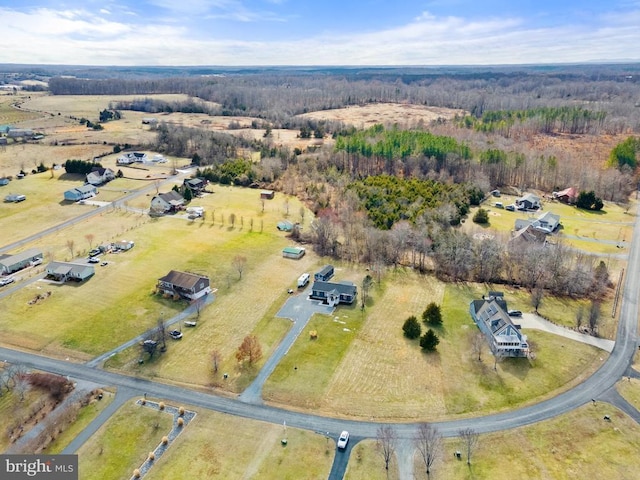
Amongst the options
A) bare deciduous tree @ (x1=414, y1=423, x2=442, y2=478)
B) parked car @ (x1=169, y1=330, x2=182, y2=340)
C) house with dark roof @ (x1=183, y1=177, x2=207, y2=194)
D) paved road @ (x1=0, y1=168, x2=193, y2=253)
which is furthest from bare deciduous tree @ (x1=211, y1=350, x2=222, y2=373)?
house with dark roof @ (x1=183, y1=177, x2=207, y2=194)

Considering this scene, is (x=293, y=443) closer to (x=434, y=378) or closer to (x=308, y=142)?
(x=434, y=378)

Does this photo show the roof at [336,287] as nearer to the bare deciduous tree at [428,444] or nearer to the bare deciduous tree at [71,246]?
the bare deciduous tree at [428,444]

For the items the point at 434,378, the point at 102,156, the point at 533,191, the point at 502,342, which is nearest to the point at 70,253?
the point at 434,378

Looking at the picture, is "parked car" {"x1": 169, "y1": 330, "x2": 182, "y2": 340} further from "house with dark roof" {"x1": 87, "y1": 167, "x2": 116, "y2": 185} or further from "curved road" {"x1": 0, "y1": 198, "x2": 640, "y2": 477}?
"house with dark roof" {"x1": 87, "y1": 167, "x2": 116, "y2": 185}

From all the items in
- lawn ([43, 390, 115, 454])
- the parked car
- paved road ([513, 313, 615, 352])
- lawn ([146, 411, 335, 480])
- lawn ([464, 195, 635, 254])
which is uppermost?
the parked car

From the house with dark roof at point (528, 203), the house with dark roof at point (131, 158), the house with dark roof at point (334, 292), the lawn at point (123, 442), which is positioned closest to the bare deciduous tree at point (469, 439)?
the house with dark roof at point (334, 292)

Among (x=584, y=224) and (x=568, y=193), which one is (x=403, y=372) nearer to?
(x=584, y=224)

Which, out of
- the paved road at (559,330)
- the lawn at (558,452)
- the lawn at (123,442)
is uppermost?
the lawn at (123,442)
